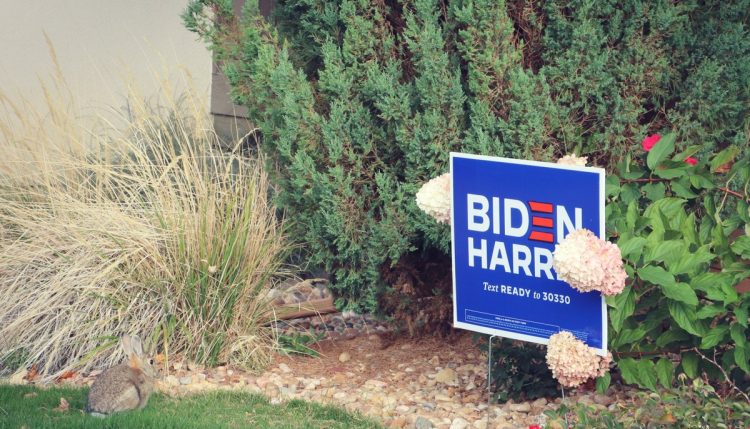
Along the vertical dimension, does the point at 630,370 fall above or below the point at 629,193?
below

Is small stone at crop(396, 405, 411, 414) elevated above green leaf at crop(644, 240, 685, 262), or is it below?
below

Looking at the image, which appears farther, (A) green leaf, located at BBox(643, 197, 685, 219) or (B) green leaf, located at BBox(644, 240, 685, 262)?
(A) green leaf, located at BBox(643, 197, 685, 219)

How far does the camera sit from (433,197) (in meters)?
4.31

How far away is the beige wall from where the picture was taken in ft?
24.0

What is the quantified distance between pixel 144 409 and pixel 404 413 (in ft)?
3.82

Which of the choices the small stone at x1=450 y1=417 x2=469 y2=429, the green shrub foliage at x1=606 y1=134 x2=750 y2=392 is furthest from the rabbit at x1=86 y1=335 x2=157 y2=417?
the green shrub foliage at x1=606 y1=134 x2=750 y2=392

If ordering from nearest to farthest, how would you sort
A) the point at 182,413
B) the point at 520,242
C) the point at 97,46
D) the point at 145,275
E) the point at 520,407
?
the point at 520,242
the point at 182,413
the point at 520,407
the point at 145,275
the point at 97,46

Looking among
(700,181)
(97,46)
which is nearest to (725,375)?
(700,181)

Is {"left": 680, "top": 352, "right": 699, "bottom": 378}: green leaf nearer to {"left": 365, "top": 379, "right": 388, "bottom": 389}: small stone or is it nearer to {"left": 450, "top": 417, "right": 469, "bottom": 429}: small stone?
{"left": 450, "top": 417, "right": 469, "bottom": 429}: small stone

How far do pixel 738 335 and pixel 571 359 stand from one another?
0.63 m

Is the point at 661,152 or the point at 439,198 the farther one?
the point at 439,198

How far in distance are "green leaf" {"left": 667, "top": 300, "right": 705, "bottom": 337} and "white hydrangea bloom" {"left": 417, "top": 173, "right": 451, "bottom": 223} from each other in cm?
101

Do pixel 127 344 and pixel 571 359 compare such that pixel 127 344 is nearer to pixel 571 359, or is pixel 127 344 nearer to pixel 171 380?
pixel 171 380

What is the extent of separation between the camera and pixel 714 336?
3865mm
